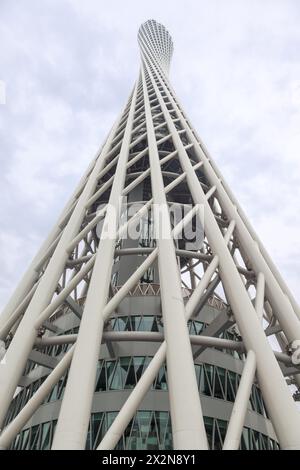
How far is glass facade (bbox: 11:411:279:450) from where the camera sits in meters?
14.8

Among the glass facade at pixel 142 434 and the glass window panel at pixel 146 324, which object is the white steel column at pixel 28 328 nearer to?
the glass window panel at pixel 146 324

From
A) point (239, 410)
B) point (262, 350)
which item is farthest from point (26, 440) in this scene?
point (262, 350)

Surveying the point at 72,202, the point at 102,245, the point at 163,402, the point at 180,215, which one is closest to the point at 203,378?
the point at 163,402

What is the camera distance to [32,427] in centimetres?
1695

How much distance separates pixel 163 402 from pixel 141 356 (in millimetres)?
2153

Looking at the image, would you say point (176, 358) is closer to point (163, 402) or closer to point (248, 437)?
point (163, 402)

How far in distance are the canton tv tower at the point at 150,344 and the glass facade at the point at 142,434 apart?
48 millimetres

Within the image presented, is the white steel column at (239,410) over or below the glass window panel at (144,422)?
below

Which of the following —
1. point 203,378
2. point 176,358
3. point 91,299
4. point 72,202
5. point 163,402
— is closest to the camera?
point 176,358

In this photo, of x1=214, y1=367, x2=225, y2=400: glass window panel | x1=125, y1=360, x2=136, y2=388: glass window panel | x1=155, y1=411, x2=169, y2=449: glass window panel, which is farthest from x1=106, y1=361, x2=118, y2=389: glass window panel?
x1=214, y1=367, x2=225, y2=400: glass window panel

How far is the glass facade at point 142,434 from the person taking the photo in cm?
1476

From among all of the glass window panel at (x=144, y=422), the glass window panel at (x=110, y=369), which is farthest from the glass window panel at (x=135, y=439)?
the glass window panel at (x=110, y=369)

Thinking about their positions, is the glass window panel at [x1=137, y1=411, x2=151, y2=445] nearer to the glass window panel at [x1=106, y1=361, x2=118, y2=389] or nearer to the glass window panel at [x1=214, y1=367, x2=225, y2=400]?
the glass window panel at [x1=106, y1=361, x2=118, y2=389]
